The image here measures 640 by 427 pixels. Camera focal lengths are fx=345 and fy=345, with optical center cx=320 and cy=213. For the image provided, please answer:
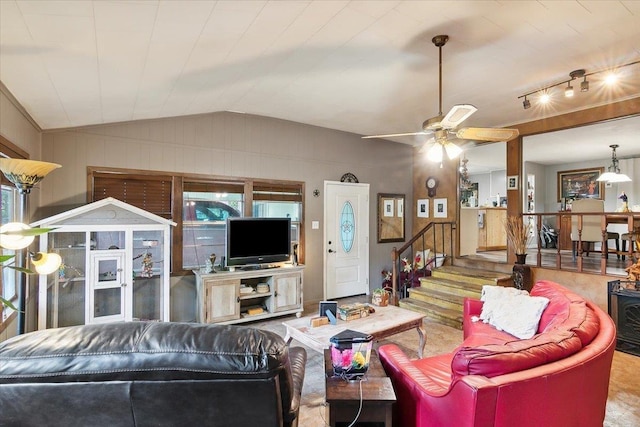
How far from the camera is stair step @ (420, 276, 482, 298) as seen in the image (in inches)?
191

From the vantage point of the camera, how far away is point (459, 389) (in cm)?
152

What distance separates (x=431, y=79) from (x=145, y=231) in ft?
11.4

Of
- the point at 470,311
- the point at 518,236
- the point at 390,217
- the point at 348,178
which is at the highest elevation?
the point at 348,178

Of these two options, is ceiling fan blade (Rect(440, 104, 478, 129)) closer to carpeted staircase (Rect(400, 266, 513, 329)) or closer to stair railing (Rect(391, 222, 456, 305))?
carpeted staircase (Rect(400, 266, 513, 329))

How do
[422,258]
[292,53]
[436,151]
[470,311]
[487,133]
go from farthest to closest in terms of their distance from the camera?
1. [422,258]
2. [470,311]
3. [436,151]
4. [487,133]
5. [292,53]

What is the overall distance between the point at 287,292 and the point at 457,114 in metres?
3.30

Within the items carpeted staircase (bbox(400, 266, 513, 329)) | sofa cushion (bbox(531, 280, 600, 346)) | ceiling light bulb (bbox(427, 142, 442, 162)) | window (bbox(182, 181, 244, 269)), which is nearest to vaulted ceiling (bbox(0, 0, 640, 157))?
ceiling light bulb (bbox(427, 142, 442, 162))

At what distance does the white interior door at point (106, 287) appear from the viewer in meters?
3.53

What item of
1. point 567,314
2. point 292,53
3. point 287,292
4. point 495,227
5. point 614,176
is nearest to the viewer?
point 567,314

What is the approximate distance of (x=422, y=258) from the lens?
247 inches

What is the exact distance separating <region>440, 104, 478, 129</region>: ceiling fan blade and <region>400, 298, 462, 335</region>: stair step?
2856 mm

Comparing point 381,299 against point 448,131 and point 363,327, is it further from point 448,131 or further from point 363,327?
point 448,131

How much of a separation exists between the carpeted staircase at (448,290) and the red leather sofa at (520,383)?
2.69 metres

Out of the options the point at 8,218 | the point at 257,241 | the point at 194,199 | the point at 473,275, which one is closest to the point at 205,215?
the point at 194,199
